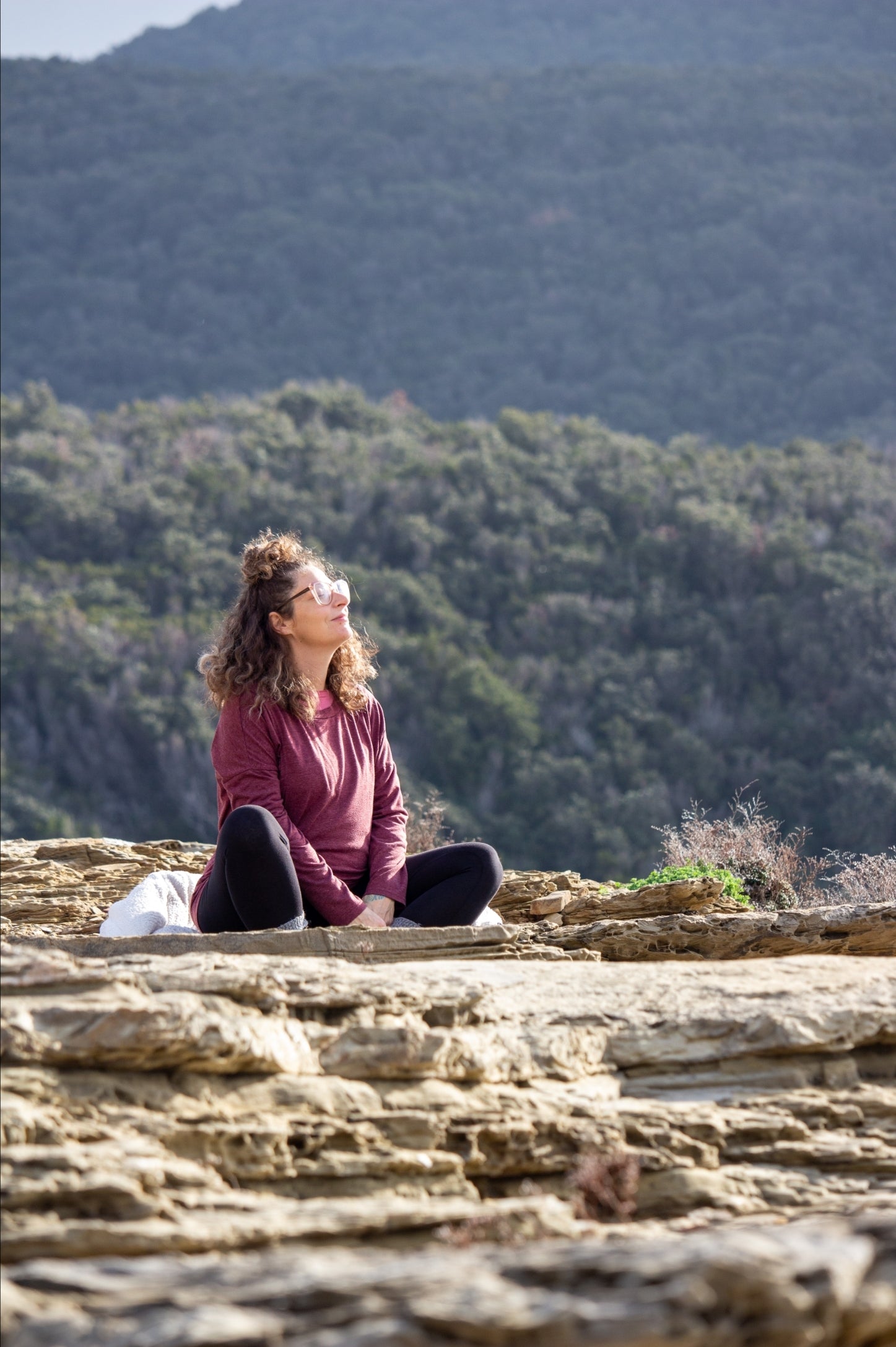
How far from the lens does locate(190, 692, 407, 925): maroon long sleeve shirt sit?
4.96m

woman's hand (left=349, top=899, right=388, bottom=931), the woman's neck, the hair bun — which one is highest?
the hair bun

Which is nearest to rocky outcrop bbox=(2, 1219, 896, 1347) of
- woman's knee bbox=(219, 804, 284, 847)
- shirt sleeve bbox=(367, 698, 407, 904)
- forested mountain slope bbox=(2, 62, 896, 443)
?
woman's knee bbox=(219, 804, 284, 847)

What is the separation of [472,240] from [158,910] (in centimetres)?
5328

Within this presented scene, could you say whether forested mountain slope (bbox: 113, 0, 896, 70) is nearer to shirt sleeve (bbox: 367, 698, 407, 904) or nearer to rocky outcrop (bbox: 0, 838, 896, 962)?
rocky outcrop (bbox: 0, 838, 896, 962)

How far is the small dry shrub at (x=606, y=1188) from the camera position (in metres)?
3.39

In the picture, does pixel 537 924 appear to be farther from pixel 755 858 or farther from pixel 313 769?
pixel 755 858

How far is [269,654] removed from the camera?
5184 millimetres

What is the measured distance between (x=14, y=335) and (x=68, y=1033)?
1974 inches

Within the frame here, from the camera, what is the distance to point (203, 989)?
3.67m

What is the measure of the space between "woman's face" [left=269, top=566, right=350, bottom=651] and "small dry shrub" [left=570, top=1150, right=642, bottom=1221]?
224 centimetres

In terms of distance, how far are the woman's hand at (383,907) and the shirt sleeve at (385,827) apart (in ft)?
0.07

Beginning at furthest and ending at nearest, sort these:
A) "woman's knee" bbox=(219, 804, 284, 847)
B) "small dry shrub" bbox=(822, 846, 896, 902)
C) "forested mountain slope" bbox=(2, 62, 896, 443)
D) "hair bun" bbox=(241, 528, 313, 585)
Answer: "forested mountain slope" bbox=(2, 62, 896, 443) → "small dry shrub" bbox=(822, 846, 896, 902) → "hair bun" bbox=(241, 528, 313, 585) → "woman's knee" bbox=(219, 804, 284, 847)

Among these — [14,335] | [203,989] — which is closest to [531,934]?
[203,989]

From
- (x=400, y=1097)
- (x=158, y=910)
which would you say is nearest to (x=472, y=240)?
(x=158, y=910)
